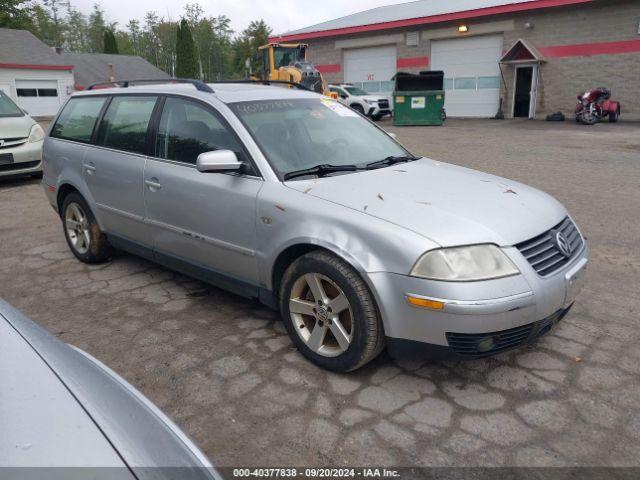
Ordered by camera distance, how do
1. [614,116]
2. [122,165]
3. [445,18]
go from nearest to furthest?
[122,165] → [614,116] → [445,18]

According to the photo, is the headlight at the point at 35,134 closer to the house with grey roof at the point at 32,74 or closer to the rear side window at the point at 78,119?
the rear side window at the point at 78,119

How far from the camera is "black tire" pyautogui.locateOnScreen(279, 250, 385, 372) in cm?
276

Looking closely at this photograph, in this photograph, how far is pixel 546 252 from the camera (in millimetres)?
2887

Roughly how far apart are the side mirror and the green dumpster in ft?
57.0

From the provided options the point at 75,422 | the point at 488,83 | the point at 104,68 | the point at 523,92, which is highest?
the point at 104,68

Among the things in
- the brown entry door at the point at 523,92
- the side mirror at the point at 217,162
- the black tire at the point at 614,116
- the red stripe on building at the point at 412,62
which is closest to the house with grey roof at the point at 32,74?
the red stripe on building at the point at 412,62

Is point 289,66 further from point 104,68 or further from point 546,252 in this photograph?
point 104,68

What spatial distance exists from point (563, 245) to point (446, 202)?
722 mm

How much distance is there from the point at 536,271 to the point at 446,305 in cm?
57

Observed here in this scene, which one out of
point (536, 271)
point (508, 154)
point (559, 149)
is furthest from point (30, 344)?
point (559, 149)

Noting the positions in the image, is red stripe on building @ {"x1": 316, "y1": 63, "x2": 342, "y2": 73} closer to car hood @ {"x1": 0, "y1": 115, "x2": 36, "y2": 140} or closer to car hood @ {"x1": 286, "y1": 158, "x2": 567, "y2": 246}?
car hood @ {"x1": 0, "y1": 115, "x2": 36, "y2": 140}

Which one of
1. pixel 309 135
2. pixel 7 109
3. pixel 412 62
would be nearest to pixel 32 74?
pixel 412 62

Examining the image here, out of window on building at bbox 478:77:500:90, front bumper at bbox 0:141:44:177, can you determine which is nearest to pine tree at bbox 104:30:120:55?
window on building at bbox 478:77:500:90

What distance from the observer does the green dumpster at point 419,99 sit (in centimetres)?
1952
